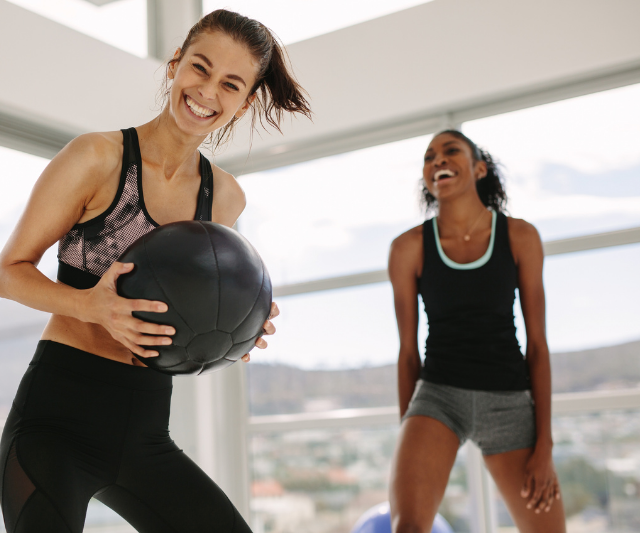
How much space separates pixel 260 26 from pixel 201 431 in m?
3.37

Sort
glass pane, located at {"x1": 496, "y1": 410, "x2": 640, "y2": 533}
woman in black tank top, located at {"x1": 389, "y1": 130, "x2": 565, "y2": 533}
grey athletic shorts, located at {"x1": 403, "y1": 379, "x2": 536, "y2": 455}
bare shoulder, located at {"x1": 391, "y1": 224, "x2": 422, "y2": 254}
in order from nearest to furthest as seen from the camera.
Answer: woman in black tank top, located at {"x1": 389, "y1": 130, "x2": 565, "y2": 533} < grey athletic shorts, located at {"x1": 403, "y1": 379, "x2": 536, "y2": 455} < bare shoulder, located at {"x1": 391, "y1": 224, "x2": 422, "y2": 254} < glass pane, located at {"x1": 496, "y1": 410, "x2": 640, "y2": 533}

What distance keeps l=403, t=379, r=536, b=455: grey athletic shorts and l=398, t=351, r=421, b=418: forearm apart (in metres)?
0.16

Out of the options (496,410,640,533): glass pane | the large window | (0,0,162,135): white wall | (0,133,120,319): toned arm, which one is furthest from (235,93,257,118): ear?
(496,410,640,533): glass pane

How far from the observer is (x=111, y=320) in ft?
3.95

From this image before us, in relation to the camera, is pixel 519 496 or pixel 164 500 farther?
pixel 519 496

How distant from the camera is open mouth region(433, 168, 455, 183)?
265cm

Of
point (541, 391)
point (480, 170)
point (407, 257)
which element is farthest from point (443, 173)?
point (541, 391)

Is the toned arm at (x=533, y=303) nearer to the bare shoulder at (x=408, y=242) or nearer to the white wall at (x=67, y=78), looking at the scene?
the bare shoulder at (x=408, y=242)

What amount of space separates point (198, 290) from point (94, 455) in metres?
0.40

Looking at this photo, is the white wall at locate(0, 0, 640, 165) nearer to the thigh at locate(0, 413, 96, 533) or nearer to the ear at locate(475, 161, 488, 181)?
the ear at locate(475, 161, 488, 181)

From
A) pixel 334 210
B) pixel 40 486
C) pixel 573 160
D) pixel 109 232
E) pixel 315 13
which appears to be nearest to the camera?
pixel 40 486

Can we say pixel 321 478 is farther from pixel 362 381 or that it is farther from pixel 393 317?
pixel 393 317

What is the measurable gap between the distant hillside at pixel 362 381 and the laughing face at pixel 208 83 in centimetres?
263

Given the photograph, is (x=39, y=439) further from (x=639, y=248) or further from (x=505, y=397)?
(x=639, y=248)
